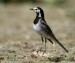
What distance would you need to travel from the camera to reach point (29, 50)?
1234cm

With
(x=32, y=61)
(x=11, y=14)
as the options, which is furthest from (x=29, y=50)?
(x=11, y=14)

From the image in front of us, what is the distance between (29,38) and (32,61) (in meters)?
5.56

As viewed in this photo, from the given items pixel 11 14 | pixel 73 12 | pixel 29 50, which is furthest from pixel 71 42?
pixel 11 14

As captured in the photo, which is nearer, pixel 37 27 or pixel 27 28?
pixel 37 27

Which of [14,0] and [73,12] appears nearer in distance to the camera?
[73,12]

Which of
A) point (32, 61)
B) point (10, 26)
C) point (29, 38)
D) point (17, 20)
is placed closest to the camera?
point (32, 61)

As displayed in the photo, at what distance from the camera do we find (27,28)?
1952 centimetres

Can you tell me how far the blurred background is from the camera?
11.4 m

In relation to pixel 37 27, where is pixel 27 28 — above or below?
below

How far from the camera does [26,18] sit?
2319 centimetres

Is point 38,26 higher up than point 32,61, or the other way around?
point 38,26

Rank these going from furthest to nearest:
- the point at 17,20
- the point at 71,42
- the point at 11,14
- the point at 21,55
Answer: the point at 11,14
the point at 17,20
the point at 71,42
the point at 21,55

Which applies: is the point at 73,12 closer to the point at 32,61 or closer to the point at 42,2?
the point at 42,2

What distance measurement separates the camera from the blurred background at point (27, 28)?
37.4ft
